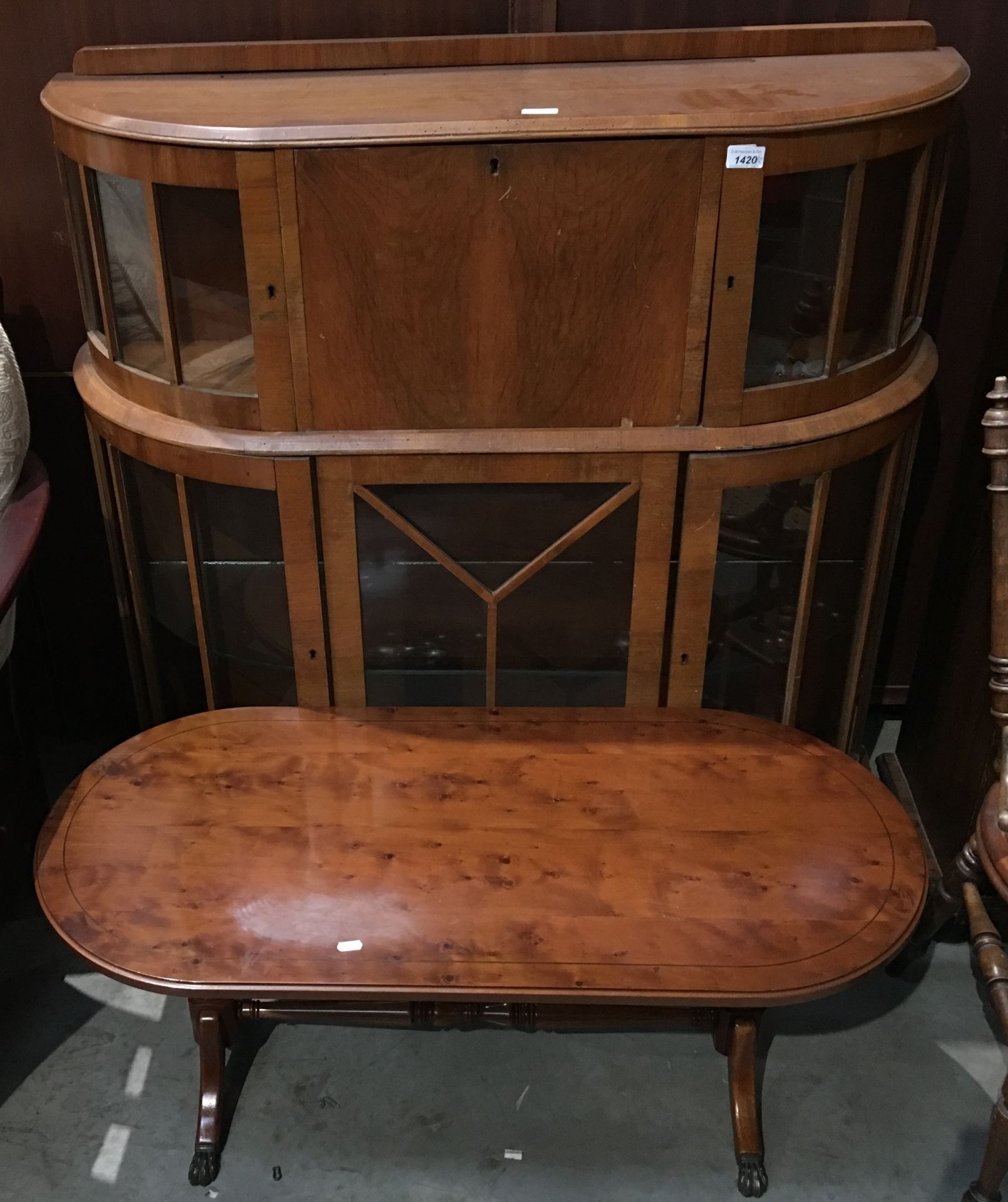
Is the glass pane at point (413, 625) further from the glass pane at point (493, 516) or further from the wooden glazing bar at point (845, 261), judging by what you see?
the wooden glazing bar at point (845, 261)

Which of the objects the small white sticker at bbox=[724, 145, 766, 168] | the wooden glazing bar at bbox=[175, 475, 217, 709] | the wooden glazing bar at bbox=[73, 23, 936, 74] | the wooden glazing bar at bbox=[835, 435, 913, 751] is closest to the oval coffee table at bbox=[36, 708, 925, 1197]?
the wooden glazing bar at bbox=[175, 475, 217, 709]

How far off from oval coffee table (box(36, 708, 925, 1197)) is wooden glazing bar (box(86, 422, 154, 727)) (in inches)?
7.8

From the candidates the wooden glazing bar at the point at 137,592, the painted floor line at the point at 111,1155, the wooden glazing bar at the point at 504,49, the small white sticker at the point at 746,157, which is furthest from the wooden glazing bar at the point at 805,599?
the painted floor line at the point at 111,1155

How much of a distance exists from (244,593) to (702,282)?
79cm

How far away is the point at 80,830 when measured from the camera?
1558 millimetres

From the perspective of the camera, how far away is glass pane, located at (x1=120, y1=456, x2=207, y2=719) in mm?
1710

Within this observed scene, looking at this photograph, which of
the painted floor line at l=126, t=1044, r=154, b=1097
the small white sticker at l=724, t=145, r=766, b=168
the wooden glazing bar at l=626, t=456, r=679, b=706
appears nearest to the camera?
the small white sticker at l=724, t=145, r=766, b=168

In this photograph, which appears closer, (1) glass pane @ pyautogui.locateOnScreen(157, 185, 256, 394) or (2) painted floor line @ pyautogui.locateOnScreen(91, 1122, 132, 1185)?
(1) glass pane @ pyautogui.locateOnScreen(157, 185, 256, 394)

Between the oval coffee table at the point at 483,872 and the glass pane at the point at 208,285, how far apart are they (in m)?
0.52

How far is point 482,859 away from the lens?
4.98ft

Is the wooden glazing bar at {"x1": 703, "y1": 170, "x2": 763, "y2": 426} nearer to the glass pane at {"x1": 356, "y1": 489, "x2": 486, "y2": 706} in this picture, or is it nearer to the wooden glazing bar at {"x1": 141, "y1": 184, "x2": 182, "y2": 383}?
the glass pane at {"x1": 356, "y1": 489, "x2": 486, "y2": 706}

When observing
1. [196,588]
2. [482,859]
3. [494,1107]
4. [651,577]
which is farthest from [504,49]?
[494,1107]

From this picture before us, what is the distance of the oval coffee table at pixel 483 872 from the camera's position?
4.57ft

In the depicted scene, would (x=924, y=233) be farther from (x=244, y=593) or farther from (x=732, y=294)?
(x=244, y=593)
